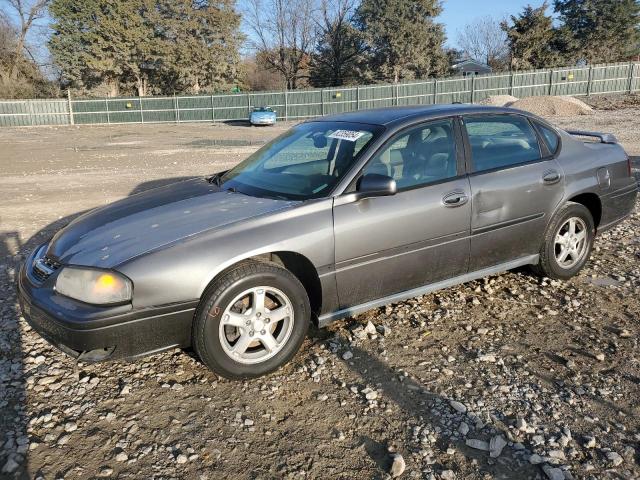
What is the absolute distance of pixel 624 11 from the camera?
49.6m

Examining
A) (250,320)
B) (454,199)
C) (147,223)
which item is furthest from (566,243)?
(147,223)

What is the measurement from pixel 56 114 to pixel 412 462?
39.9 metres

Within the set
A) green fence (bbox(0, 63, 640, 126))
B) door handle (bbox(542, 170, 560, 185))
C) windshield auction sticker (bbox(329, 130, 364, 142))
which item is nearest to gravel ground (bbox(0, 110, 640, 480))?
door handle (bbox(542, 170, 560, 185))

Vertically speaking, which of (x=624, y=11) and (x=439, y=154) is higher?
(x=624, y=11)

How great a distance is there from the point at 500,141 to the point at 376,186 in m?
1.50

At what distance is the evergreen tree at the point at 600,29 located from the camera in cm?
4959

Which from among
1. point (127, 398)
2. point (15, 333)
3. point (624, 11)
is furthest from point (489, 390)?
point (624, 11)

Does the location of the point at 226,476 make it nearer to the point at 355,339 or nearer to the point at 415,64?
the point at 355,339

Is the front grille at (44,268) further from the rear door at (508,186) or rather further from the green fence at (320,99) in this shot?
the green fence at (320,99)

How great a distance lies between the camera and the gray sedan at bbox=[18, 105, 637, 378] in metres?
3.00

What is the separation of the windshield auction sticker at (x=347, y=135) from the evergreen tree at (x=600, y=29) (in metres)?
53.7

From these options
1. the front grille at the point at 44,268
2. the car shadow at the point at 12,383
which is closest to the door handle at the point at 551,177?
the front grille at the point at 44,268

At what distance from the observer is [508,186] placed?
13.6 feet

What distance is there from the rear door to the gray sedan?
0.01m
